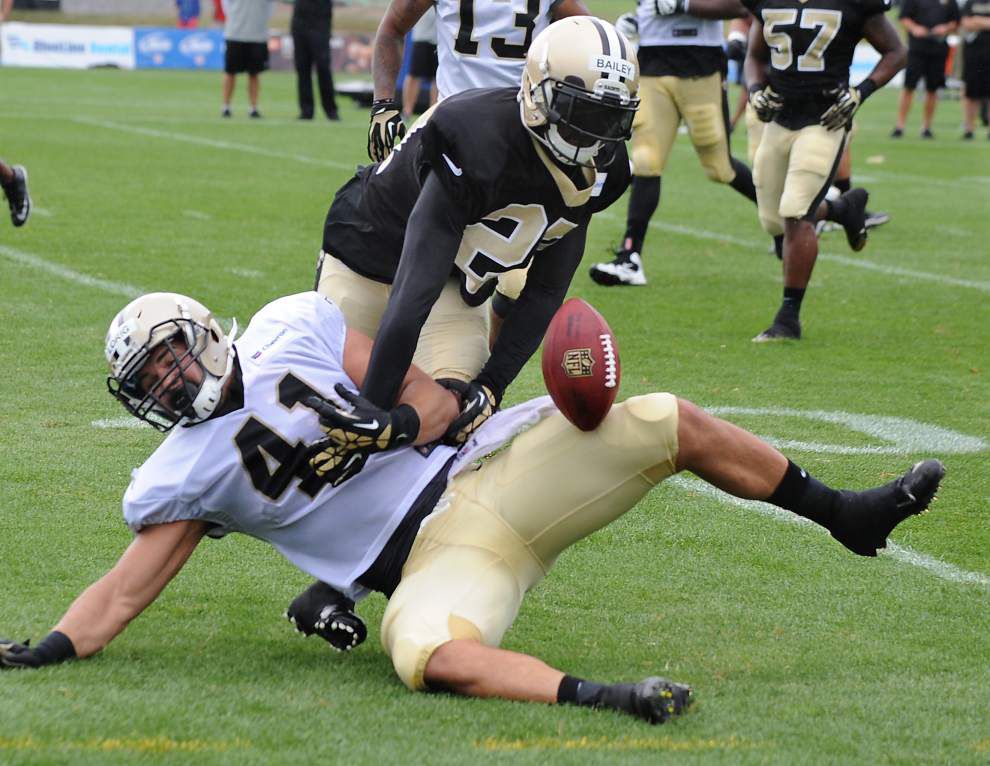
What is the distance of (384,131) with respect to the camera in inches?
183

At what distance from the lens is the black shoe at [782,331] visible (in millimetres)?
6680

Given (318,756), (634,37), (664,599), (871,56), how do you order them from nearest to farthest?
(318,756), (664,599), (634,37), (871,56)

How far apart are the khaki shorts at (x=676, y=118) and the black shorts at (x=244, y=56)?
8184 millimetres

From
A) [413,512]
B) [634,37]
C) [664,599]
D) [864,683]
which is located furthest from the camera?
[634,37]

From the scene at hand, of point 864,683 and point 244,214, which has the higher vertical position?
point 864,683

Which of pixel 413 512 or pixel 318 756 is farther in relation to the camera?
pixel 413 512

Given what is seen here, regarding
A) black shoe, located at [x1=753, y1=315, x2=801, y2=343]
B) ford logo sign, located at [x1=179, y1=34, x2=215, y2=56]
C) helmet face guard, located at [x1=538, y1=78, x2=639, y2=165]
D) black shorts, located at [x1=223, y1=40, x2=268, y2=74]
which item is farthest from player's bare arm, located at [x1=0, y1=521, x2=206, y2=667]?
ford logo sign, located at [x1=179, y1=34, x2=215, y2=56]

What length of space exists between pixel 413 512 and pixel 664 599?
0.66 meters

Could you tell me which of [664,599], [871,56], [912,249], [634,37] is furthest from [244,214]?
[871,56]

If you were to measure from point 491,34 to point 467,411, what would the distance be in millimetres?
2394

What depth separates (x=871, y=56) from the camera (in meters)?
25.8

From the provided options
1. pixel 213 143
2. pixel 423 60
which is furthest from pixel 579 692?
pixel 423 60

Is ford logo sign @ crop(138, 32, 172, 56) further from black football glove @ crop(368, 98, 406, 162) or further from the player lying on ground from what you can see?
the player lying on ground

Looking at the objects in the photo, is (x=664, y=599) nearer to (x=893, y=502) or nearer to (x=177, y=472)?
(x=893, y=502)
